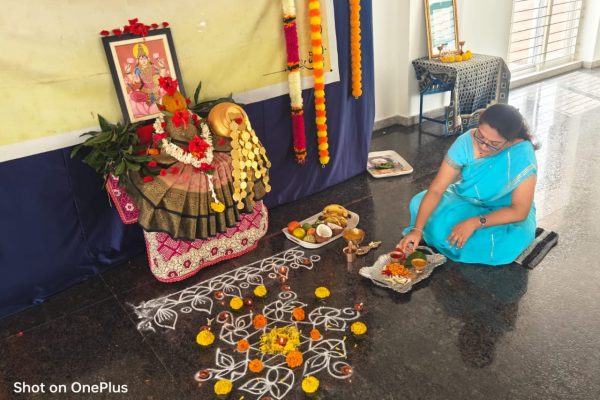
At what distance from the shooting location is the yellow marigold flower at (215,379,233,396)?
1.97m

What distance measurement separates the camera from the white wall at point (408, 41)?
4562 mm

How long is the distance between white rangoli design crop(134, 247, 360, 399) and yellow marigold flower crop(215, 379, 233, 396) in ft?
0.20

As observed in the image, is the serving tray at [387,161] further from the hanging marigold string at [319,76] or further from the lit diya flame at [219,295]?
the lit diya flame at [219,295]

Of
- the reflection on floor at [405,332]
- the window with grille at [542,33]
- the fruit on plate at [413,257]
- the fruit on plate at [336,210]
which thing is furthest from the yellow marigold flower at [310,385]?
the window with grille at [542,33]

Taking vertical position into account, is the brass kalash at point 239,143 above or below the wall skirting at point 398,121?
above

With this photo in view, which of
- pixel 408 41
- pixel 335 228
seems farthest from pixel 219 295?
pixel 408 41

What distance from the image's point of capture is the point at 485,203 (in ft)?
9.05

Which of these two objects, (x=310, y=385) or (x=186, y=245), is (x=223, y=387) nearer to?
(x=310, y=385)

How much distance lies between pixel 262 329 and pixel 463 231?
3.77ft

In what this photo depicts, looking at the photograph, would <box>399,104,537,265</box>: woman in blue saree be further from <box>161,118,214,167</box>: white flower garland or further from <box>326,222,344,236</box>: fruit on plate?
<box>161,118,214,167</box>: white flower garland

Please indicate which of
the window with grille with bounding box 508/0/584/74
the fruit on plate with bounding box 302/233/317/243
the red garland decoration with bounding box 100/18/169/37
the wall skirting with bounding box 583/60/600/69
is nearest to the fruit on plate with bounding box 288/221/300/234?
the fruit on plate with bounding box 302/233/317/243

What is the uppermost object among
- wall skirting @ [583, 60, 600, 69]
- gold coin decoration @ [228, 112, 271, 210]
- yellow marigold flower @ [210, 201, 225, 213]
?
gold coin decoration @ [228, 112, 271, 210]

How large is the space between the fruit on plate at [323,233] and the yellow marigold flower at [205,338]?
975 mm

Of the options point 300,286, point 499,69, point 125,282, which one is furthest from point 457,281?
point 499,69
